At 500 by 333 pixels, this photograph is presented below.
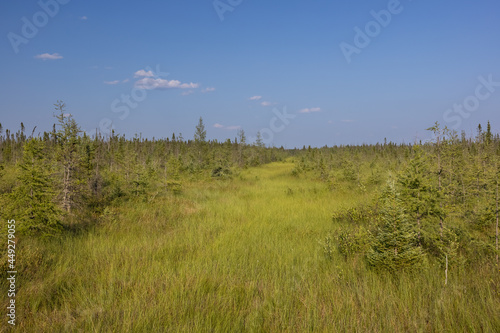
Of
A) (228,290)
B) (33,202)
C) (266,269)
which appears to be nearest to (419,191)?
(266,269)

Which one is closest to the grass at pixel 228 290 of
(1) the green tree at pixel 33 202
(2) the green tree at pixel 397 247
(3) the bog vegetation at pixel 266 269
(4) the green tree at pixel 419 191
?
(3) the bog vegetation at pixel 266 269

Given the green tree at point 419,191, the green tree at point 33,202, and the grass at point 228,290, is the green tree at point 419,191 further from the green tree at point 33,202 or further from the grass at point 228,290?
the green tree at point 33,202

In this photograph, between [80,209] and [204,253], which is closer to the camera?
[204,253]

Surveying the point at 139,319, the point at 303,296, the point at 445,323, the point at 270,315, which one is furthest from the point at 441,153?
the point at 139,319

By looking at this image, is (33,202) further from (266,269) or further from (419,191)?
(419,191)

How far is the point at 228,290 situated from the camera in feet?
12.3

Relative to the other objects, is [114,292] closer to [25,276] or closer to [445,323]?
[25,276]

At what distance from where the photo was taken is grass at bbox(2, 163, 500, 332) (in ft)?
9.75

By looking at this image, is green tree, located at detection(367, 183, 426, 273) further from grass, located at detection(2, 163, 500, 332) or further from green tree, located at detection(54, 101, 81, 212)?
green tree, located at detection(54, 101, 81, 212)

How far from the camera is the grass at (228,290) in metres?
2.97

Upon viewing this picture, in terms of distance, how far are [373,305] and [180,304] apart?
9.17 ft

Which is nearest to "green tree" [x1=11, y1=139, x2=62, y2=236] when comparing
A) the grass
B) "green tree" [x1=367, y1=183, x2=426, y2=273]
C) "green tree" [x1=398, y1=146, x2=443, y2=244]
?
the grass

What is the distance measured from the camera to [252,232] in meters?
6.98

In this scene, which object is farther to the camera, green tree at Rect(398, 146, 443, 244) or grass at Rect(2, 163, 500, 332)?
green tree at Rect(398, 146, 443, 244)
